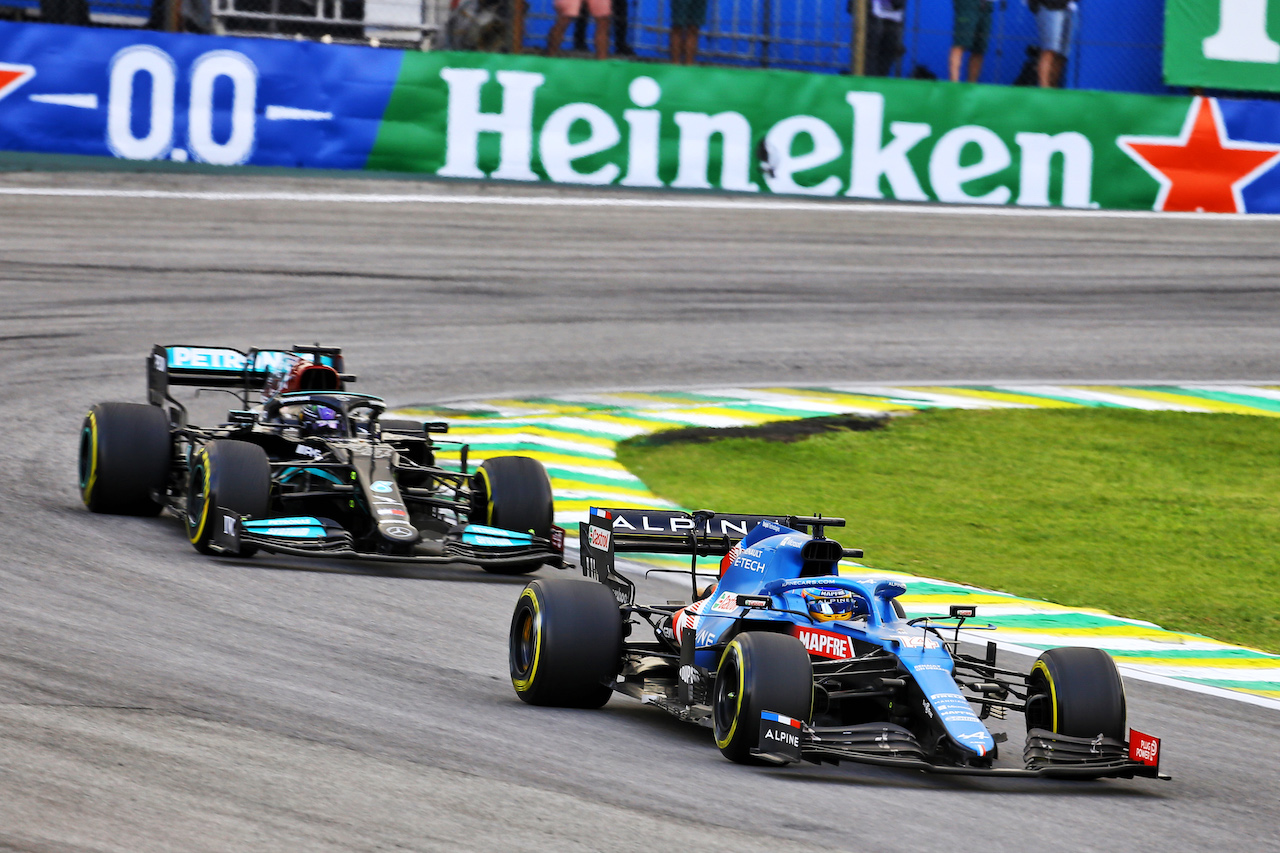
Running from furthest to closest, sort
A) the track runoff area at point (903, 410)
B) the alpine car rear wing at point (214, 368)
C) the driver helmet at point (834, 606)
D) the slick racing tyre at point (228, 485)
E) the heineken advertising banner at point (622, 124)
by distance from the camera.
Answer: the heineken advertising banner at point (622, 124)
the alpine car rear wing at point (214, 368)
the slick racing tyre at point (228, 485)
the track runoff area at point (903, 410)
the driver helmet at point (834, 606)

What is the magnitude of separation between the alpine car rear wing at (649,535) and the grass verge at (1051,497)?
2791mm

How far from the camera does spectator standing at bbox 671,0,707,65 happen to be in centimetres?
1928

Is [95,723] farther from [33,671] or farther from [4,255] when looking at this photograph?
[4,255]

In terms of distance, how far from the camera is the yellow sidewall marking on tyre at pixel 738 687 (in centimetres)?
636

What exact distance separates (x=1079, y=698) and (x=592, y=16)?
45.8ft

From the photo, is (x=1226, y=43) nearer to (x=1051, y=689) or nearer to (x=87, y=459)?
(x=87, y=459)

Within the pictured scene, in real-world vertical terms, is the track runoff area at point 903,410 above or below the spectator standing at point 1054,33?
below

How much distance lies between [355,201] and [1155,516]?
9267 millimetres

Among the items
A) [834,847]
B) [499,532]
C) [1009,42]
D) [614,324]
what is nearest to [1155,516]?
[499,532]

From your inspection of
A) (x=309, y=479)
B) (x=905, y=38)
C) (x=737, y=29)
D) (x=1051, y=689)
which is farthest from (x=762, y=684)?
(x=905, y=38)

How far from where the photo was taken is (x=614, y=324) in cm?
1752

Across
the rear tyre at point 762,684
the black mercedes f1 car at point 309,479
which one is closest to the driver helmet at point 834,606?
the rear tyre at point 762,684

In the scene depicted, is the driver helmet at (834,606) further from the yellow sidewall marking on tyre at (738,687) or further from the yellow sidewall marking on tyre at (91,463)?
the yellow sidewall marking on tyre at (91,463)

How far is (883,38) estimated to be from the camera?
791 inches
